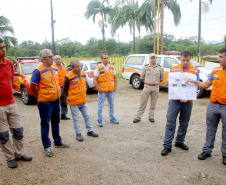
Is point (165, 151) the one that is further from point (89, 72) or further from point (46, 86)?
point (89, 72)

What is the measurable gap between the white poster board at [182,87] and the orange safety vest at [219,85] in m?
0.31

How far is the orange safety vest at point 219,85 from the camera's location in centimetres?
317

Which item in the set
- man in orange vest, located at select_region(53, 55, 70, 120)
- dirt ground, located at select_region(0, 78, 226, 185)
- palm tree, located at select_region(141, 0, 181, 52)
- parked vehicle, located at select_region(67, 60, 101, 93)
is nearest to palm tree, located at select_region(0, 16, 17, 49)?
palm tree, located at select_region(141, 0, 181, 52)

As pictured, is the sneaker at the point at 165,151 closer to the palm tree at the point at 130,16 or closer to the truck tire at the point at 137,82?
the truck tire at the point at 137,82

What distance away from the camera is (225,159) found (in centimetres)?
334

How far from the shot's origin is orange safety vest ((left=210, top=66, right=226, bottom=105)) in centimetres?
317

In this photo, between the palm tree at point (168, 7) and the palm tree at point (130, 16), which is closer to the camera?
the palm tree at point (168, 7)

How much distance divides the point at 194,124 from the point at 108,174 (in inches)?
127

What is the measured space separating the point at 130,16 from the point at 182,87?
18.7m

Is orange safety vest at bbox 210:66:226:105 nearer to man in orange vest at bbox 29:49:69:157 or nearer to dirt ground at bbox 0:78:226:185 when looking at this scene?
dirt ground at bbox 0:78:226:185

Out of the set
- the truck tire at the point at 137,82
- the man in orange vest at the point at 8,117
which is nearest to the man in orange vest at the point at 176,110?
the man in orange vest at the point at 8,117

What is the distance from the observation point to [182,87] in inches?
137

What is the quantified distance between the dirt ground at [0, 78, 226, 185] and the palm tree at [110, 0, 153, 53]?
17184 mm

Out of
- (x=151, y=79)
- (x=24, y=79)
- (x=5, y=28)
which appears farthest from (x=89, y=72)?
(x=5, y=28)
